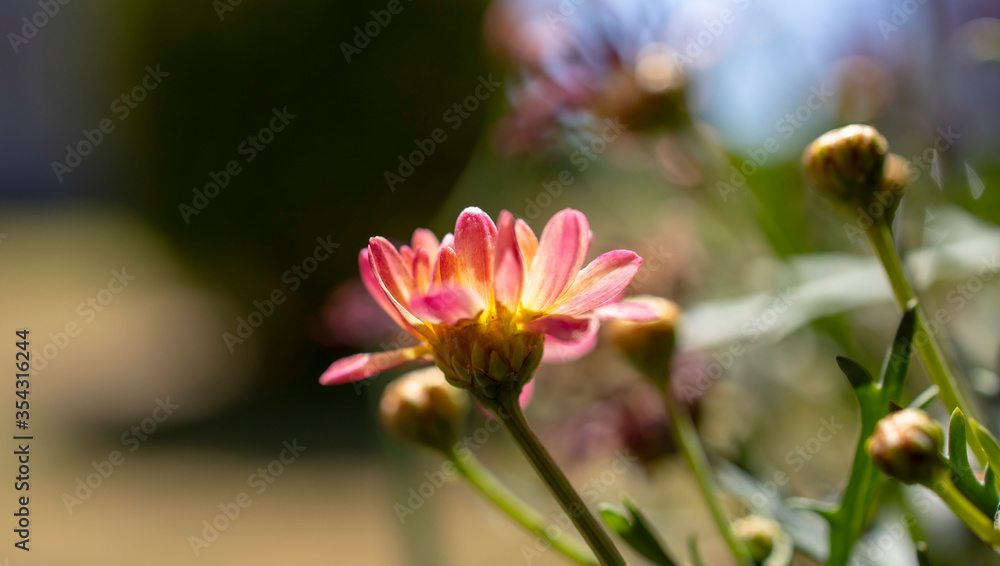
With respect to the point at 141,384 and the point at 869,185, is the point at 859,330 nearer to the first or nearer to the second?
the point at 869,185

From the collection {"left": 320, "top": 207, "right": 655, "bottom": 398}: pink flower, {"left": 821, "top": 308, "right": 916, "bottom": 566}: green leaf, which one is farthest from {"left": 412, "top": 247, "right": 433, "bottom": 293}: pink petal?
{"left": 821, "top": 308, "right": 916, "bottom": 566}: green leaf

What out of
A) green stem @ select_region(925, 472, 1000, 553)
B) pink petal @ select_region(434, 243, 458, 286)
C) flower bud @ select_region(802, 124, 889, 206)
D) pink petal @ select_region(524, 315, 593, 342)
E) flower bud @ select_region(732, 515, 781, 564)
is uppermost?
pink petal @ select_region(434, 243, 458, 286)

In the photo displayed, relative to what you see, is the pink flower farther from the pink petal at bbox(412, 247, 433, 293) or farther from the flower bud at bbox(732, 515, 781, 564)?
the flower bud at bbox(732, 515, 781, 564)

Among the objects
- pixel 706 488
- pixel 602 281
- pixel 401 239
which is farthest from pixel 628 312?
pixel 401 239

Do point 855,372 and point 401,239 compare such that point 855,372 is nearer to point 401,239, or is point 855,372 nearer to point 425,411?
point 425,411

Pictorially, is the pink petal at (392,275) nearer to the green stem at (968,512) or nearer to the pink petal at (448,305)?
the pink petal at (448,305)

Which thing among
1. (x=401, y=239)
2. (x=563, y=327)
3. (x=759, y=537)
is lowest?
(x=759, y=537)

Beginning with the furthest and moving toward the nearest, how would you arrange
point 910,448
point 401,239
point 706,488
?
1. point 401,239
2. point 706,488
3. point 910,448

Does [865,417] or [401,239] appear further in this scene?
[401,239]
